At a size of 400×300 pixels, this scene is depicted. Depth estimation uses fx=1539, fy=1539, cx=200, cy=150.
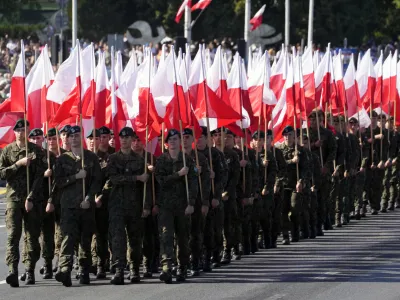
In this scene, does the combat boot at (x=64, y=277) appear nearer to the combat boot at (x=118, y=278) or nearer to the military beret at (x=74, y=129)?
the combat boot at (x=118, y=278)

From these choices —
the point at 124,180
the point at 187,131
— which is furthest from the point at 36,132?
the point at 187,131

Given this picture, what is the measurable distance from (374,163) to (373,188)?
0.52 m

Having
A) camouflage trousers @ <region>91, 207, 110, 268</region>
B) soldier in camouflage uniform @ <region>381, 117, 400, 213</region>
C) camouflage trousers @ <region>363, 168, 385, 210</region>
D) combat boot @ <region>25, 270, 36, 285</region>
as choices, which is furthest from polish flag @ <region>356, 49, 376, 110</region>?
combat boot @ <region>25, 270, 36, 285</region>

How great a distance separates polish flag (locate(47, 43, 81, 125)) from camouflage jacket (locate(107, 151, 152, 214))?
922 millimetres

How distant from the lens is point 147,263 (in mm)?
17828

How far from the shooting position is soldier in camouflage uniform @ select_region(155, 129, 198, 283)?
1734cm

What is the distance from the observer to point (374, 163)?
26.9 meters

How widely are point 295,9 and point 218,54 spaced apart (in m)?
53.9

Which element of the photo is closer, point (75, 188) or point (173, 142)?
point (75, 188)

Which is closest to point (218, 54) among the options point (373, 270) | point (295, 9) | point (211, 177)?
point (211, 177)

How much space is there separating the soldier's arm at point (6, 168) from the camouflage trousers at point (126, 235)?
1.18m

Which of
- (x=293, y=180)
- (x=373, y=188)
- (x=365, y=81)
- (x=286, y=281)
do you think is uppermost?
(x=365, y=81)

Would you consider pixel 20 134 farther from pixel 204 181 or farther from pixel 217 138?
pixel 217 138

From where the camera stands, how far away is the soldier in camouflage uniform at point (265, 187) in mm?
20875
